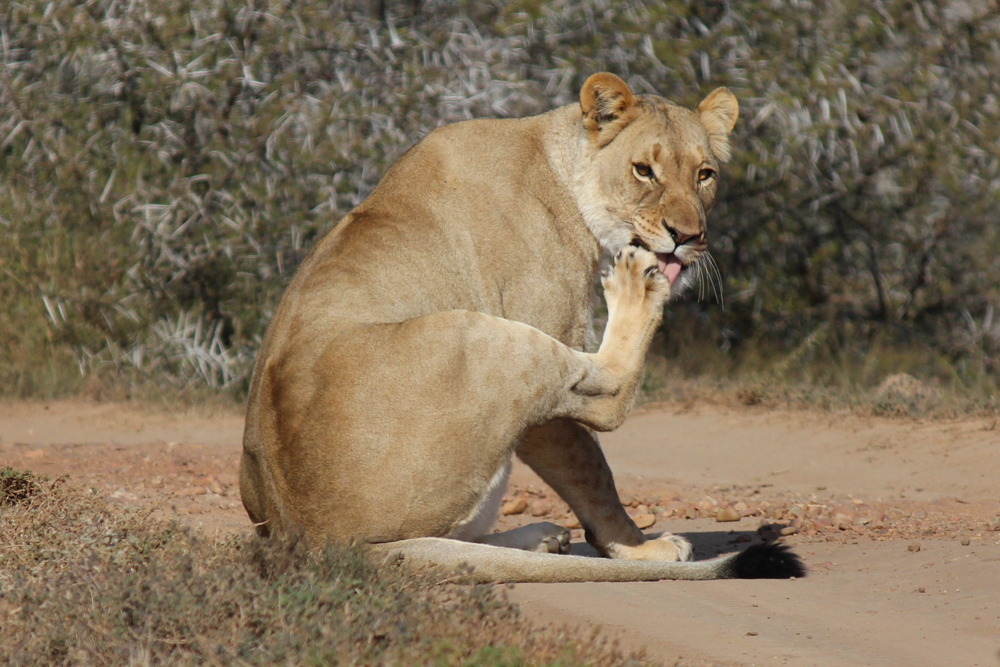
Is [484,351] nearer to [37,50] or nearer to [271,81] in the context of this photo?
[271,81]

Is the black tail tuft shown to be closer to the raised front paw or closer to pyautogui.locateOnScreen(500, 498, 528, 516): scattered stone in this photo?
the raised front paw

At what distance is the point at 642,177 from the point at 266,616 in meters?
2.55

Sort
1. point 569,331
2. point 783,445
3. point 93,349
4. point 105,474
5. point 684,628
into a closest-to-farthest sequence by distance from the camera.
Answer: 1. point 684,628
2. point 569,331
3. point 105,474
4. point 783,445
5. point 93,349

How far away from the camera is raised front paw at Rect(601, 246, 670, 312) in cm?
437

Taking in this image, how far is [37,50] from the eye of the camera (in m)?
9.62

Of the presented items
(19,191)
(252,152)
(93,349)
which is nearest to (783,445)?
(252,152)

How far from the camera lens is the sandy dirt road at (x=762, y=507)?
10.6 feet

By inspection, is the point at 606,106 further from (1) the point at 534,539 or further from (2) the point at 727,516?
(2) the point at 727,516

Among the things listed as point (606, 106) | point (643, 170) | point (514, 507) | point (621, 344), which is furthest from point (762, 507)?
point (606, 106)

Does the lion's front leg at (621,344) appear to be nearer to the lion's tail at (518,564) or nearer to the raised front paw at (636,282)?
the raised front paw at (636,282)

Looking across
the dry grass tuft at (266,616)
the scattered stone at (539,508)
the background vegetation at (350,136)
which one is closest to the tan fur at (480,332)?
the dry grass tuft at (266,616)

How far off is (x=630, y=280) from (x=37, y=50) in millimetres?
7260

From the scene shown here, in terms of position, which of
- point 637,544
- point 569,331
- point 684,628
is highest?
point 569,331

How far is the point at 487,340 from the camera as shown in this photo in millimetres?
3723
